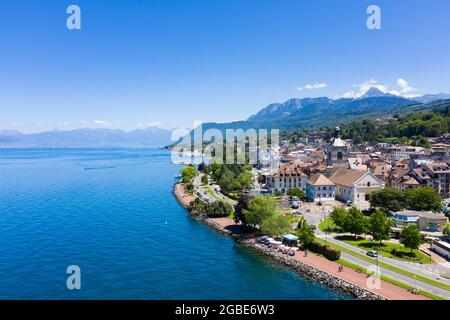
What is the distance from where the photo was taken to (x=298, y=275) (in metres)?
29.5

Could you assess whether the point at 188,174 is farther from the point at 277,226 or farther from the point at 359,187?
the point at 277,226

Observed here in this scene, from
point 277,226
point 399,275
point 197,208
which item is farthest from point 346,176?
point 399,275

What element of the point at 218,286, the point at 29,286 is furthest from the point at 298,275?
the point at 29,286

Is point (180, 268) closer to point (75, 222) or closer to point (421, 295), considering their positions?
point (421, 295)

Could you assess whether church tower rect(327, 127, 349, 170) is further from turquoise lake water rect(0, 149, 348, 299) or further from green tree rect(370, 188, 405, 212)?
turquoise lake water rect(0, 149, 348, 299)

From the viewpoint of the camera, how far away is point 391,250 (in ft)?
106

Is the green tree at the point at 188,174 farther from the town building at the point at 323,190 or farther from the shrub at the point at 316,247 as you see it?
the shrub at the point at 316,247

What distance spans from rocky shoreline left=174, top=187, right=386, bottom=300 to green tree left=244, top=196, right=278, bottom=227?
7.39 ft

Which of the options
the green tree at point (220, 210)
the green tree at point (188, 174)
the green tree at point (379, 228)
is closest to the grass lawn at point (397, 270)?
the green tree at point (379, 228)

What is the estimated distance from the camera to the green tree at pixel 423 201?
44312 mm

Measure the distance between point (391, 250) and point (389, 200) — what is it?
14680 millimetres

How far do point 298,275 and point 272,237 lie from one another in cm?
887

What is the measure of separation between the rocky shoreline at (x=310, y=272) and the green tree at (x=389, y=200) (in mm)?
19516

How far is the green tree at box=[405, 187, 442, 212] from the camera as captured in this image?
145ft
